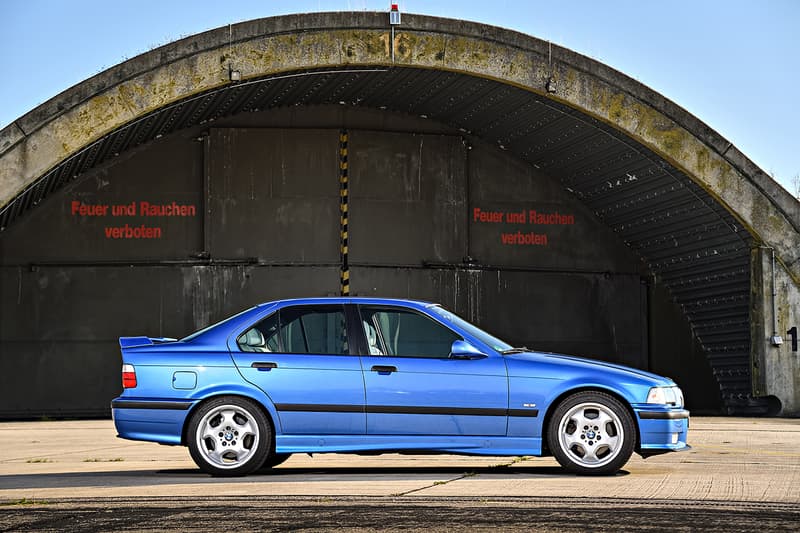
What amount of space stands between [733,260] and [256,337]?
14.2 m

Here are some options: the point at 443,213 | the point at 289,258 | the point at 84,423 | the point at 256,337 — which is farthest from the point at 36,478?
the point at 443,213

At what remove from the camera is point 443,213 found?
22.8 m

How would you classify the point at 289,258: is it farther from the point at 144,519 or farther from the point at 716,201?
the point at 144,519

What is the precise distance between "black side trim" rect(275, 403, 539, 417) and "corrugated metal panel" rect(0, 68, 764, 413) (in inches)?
441

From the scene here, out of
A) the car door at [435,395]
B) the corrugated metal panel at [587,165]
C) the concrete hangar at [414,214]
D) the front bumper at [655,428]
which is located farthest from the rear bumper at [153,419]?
the corrugated metal panel at [587,165]

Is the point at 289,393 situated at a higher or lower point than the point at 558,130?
lower

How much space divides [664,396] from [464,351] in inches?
64.7

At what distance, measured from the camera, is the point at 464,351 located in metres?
9.25

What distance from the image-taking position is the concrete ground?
21.8 ft

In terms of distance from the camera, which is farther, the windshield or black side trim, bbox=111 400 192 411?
the windshield

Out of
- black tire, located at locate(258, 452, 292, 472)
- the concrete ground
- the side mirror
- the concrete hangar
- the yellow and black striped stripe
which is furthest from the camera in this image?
the yellow and black striped stripe

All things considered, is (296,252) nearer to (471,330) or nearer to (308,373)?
(471,330)

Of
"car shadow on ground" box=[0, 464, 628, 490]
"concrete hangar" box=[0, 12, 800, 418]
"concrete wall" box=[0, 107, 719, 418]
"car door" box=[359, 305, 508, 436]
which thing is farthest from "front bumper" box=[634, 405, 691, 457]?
"concrete wall" box=[0, 107, 719, 418]

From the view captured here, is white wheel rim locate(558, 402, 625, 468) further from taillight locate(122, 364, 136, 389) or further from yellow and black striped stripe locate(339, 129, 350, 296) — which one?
yellow and black striped stripe locate(339, 129, 350, 296)
